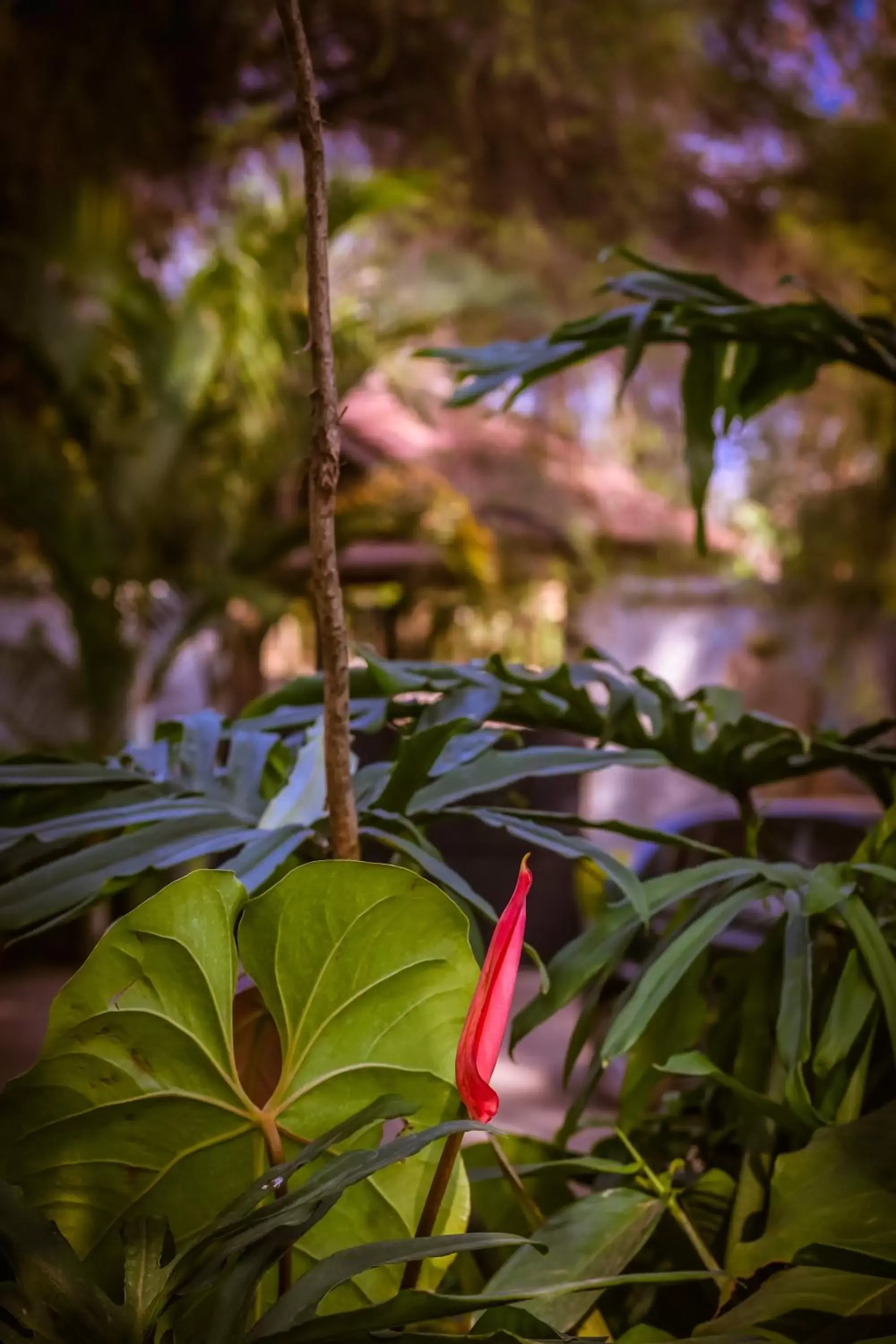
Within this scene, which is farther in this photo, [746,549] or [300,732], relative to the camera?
[746,549]

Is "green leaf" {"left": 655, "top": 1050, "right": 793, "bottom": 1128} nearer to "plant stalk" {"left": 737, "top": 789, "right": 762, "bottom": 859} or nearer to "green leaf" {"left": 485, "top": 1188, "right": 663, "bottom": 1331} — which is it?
"green leaf" {"left": 485, "top": 1188, "right": 663, "bottom": 1331}

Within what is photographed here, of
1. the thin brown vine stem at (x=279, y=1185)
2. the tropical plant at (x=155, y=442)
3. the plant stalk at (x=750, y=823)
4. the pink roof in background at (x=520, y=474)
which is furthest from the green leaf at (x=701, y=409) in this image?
the pink roof in background at (x=520, y=474)

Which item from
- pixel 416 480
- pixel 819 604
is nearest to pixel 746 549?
pixel 819 604

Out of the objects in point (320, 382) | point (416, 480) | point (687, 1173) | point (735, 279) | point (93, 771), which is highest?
point (735, 279)

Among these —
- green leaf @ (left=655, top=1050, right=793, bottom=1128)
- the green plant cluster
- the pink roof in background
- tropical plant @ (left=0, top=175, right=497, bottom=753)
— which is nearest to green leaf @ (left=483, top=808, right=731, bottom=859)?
the green plant cluster

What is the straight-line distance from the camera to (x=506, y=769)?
1.90 ft

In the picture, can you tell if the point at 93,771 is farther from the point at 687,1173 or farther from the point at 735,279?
the point at 735,279

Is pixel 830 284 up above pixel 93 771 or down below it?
above

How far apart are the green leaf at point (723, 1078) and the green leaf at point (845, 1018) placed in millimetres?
26

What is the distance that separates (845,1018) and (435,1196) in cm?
22

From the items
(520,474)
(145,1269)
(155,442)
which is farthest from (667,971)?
(520,474)

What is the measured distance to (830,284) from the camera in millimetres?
4480

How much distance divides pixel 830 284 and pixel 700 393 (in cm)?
421

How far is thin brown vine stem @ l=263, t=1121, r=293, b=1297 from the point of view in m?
0.39
